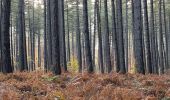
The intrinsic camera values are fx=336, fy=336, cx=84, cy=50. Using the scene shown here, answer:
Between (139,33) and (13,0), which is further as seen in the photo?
(13,0)

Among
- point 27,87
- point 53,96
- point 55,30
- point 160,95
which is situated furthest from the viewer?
point 55,30

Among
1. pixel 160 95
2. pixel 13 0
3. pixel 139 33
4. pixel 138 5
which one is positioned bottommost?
pixel 160 95

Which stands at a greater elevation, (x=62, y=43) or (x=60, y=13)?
(x=60, y=13)

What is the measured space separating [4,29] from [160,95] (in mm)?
7867

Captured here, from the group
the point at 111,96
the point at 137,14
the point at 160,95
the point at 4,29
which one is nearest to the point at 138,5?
the point at 137,14

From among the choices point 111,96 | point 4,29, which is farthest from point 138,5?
point 111,96

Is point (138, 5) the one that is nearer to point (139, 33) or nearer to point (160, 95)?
point (139, 33)

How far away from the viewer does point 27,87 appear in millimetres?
9414

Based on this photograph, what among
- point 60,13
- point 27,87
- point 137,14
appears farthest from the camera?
point 60,13

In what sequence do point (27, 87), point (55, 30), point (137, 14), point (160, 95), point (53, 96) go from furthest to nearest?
point (137, 14), point (55, 30), point (27, 87), point (160, 95), point (53, 96)

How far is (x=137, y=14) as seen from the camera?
15203 mm

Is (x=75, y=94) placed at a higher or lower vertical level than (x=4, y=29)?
lower

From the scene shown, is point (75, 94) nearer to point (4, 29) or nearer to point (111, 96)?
point (111, 96)

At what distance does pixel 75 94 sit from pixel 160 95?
2.28 metres
